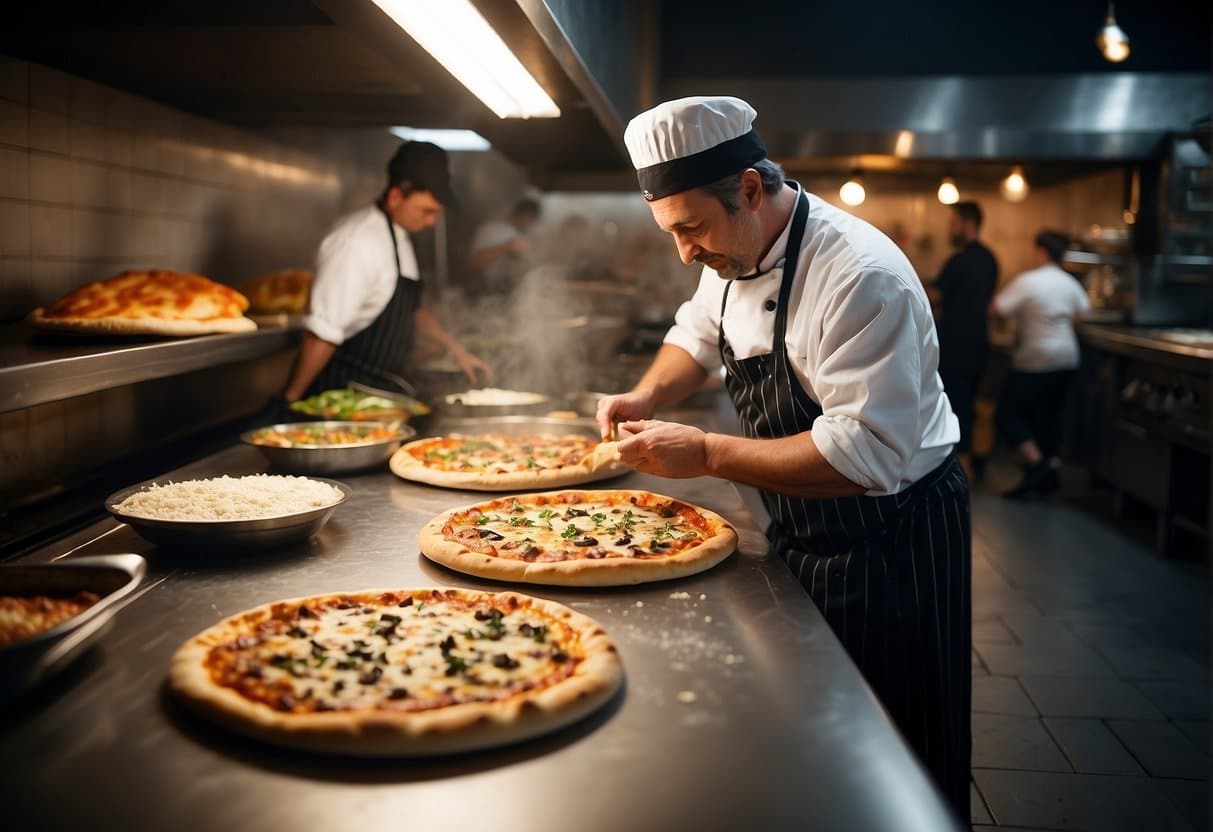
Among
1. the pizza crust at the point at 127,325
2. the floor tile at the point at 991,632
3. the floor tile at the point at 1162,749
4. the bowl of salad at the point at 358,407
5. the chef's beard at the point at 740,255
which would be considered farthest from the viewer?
the floor tile at the point at 991,632

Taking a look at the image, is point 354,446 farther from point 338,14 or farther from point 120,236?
point 120,236

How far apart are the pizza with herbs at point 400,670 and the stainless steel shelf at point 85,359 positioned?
0.63m

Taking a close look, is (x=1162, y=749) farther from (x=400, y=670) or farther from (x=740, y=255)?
(x=400, y=670)

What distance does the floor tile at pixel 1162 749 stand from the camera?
9.84 ft

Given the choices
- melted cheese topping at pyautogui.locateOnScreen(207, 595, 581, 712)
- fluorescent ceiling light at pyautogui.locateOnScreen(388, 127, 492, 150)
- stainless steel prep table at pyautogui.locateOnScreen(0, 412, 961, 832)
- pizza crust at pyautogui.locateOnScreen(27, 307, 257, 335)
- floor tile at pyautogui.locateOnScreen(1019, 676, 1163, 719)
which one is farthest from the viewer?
fluorescent ceiling light at pyautogui.locateOnScreen(388, 127, 492, 150)

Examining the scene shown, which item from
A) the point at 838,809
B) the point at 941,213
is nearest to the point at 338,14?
the point at 838,809

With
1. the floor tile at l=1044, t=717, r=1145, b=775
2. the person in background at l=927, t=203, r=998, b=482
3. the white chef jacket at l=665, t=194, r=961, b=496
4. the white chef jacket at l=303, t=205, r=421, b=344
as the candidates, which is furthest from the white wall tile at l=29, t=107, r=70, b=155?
the person in background at l=927, t=203, r=998, b=482

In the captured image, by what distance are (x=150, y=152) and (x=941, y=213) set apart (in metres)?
7.86

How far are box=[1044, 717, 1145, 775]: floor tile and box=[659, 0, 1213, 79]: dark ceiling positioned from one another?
561 cm

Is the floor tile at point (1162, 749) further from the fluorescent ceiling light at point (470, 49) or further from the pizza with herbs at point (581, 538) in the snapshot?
the fluorescent ceiling light at point (470, 49)

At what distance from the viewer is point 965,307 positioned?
731 centimetres

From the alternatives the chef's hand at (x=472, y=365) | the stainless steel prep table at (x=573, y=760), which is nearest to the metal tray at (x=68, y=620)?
the stainless steel prep table at (x=573, y=760)

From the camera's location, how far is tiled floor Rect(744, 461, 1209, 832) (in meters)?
2.82

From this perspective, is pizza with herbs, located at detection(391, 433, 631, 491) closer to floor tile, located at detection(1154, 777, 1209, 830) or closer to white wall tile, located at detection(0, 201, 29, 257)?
white wall tile, located at detection(0, 201, 29, 257)
